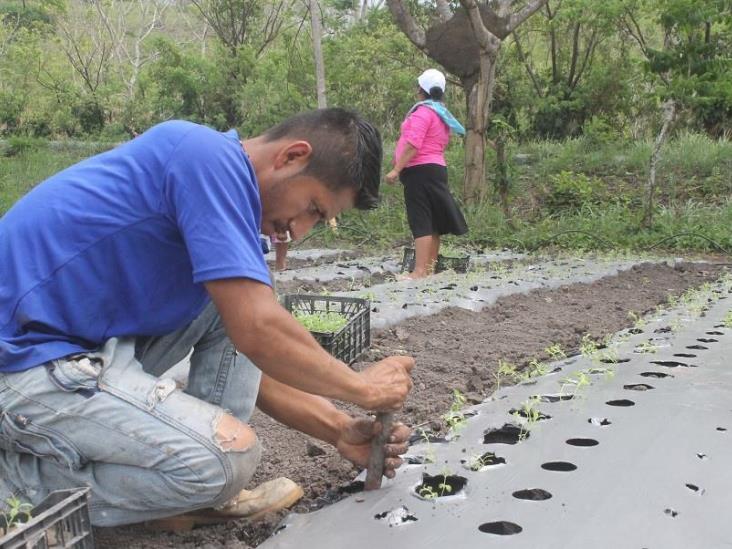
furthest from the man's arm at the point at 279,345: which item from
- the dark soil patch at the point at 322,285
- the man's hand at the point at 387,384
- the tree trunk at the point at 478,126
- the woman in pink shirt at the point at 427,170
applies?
the tree trunk at the point at 478,126

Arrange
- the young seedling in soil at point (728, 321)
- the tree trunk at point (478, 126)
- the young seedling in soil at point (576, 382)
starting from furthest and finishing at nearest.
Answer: the tree trunk at point (478, 126), the young seedling in soil at point (728, 321), the young seedling in soil at point (576, 382)

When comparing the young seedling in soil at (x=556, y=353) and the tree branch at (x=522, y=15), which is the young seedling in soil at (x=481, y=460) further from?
the tree branch at (x=522, y=15)

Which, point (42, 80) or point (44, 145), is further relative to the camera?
point (42, 80)

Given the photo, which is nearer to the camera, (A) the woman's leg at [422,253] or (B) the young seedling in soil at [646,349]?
(B) the young seedling in soil at [646,349]

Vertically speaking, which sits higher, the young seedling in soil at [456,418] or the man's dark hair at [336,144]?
the man's dark hair at [336,144]

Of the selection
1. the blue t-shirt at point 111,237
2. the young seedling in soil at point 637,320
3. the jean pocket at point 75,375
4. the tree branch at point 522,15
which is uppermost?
the tree branch at point 522,15

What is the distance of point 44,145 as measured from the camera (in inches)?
509

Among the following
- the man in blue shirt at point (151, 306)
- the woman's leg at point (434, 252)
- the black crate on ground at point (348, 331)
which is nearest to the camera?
the man in blue shirt at point (151, 306)

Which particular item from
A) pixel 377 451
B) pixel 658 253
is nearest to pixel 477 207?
pixel 658 253

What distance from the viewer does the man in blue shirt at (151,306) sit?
155 cm

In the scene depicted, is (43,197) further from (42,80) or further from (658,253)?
(42,80)

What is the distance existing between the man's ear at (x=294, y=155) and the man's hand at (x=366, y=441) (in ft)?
2.16

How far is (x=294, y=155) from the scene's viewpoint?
5.50ft

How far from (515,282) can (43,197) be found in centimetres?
405
